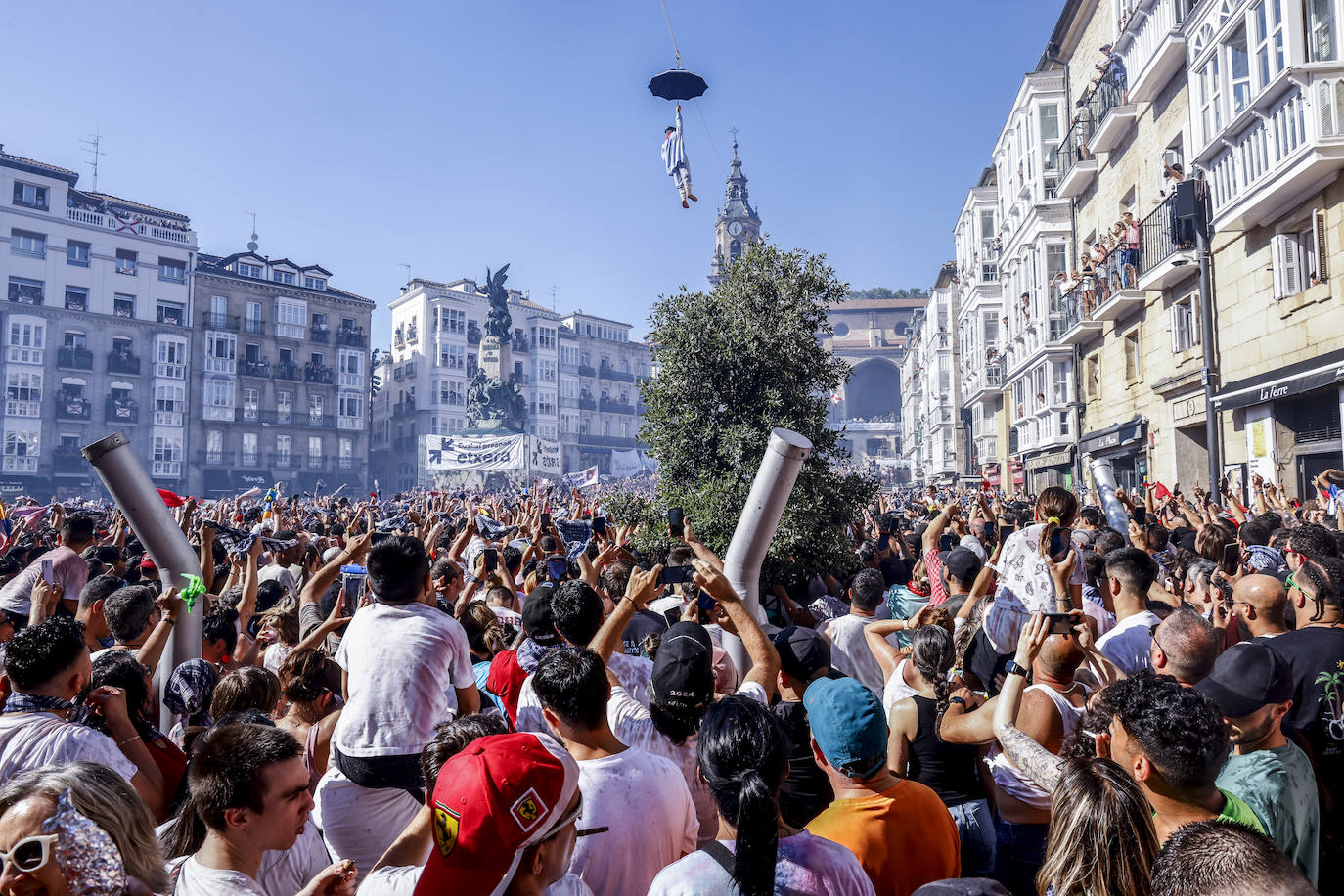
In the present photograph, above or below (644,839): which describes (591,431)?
above

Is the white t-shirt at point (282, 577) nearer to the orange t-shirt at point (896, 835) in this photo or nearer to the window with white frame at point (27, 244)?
the orange t-shirt at point (896, 835)

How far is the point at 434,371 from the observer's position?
217 feet

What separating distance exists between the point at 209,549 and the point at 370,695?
12.9 ft

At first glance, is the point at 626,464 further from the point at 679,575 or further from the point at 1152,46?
the point at 679,575

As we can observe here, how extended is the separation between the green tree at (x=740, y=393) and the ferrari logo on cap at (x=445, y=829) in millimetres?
8343

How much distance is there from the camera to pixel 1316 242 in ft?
43.4

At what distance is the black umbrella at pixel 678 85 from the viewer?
55.3 ft

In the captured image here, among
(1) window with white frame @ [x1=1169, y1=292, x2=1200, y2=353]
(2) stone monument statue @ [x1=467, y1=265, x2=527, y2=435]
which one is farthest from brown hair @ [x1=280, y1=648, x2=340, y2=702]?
(2) stone monument statue @ [x1=467, y1=265, x2=527, y2=435]

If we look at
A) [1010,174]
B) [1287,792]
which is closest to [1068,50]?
[1010,174]

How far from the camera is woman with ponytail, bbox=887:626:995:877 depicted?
3430 millimetres

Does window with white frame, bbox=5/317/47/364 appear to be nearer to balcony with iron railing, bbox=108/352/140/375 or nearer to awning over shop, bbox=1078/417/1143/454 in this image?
balcony with iron railing, bbox=108/352/140/375

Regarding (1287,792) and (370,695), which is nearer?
(1287,792)

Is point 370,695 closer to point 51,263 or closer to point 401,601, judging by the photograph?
point 401,601

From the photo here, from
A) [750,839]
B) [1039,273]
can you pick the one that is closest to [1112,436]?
[1039,273]
